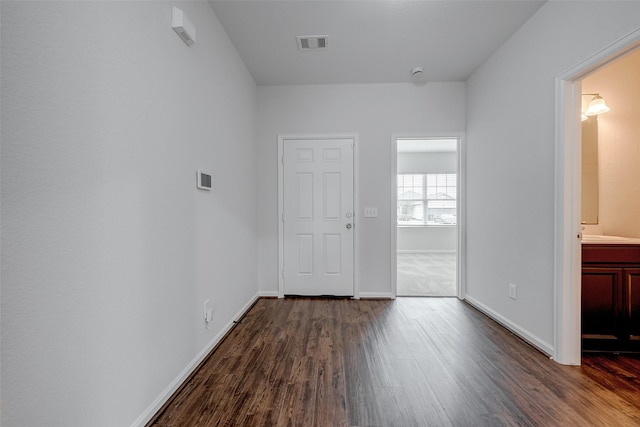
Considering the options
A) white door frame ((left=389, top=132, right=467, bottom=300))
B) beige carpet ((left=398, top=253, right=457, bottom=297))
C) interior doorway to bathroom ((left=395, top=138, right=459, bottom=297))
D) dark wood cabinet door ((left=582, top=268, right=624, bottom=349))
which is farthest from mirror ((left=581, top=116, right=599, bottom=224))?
interior doorway to bathroom ((left=395, top=138, right=459, bottom=297))

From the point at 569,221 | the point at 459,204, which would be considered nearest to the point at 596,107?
the point at 569,221

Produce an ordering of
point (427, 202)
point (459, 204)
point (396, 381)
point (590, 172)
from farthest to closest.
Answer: point (427, 202)
point (459, 204)
point (590, 172)
point (396, 381)

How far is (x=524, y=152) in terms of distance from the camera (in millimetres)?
2430

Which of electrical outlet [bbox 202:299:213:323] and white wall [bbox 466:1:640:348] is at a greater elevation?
white wall [bbox 466:1:640:348]

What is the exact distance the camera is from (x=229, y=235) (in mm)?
2605

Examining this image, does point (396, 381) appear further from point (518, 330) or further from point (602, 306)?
point (602, 306)

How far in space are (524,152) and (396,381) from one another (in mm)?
2135

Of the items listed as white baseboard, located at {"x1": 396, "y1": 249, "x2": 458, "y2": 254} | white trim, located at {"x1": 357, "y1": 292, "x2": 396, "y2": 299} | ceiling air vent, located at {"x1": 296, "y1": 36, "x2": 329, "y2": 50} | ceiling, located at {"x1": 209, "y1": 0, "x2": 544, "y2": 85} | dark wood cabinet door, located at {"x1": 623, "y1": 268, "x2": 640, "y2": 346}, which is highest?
ceiling, located at {"x1": 209, "y1": 0, "x2": 544, "y2": 85}

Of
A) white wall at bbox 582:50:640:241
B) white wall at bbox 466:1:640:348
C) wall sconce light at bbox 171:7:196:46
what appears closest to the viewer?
wall sconce light at bbox 171:7:196:46

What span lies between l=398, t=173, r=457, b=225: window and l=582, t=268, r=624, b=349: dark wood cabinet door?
5.20m

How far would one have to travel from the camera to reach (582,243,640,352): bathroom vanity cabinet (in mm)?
2061

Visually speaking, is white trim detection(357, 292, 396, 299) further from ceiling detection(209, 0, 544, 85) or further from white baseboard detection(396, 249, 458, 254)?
white baseboard detection(396, 249, 458, 254)

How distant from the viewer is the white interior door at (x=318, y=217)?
3592 mm

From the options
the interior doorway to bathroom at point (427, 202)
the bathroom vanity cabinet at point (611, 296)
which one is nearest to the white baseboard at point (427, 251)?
the interior doorway to bathroom at point (427, 202)
